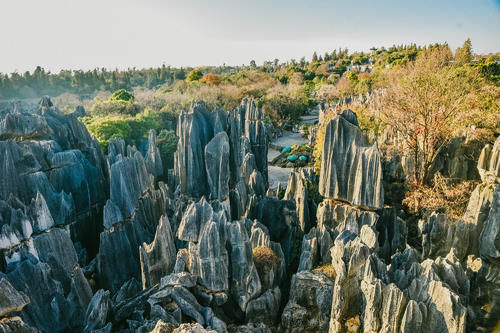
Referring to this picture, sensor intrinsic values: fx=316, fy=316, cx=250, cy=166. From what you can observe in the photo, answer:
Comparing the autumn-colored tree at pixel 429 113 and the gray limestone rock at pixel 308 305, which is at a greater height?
the autumn-colored tree at pixel 429 113

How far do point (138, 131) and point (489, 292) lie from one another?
29295mm

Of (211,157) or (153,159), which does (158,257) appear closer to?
(211,157)

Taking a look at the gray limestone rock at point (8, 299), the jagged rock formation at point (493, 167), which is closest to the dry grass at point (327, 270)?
the jagged rock formation at point (493, 167)

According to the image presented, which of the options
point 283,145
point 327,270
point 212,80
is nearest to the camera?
point 327,270

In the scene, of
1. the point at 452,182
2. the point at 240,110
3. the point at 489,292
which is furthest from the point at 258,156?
the point at 489,292

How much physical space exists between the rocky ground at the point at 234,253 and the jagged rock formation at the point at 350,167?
0.04 metres

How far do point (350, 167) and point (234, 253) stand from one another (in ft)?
18.2

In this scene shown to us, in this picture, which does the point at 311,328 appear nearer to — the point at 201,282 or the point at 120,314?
the point at 201,282

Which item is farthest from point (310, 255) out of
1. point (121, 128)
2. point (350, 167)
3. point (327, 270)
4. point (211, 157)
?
point (121, 128)

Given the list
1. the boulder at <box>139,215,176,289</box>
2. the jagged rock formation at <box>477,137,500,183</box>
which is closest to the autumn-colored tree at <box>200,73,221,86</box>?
the boulder at <box>139,215,176,289</box>

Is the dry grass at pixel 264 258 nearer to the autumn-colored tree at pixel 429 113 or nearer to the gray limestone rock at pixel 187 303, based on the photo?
the gray limestone rock at pixel 187 303

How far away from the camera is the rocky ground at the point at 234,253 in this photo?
8297mm

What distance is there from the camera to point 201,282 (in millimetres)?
9852

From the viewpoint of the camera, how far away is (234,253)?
10172 mm
